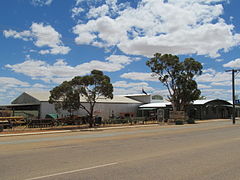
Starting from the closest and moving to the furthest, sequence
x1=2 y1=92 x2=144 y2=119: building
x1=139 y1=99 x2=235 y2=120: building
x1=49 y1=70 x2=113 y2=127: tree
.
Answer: x1=49 y1=70 x2=113 y2=127: tree
x1=2 y1=92 x2=144 y2=119: building
x1=139 y1=99 x2=235 y2=120: building

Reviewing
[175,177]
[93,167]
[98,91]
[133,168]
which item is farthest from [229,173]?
[98,91]

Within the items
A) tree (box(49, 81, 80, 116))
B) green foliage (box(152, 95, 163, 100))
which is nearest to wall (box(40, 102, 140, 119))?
green foliage (box(152, 95, 163, 100))

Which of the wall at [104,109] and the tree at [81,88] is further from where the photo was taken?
the wall at [104,109]

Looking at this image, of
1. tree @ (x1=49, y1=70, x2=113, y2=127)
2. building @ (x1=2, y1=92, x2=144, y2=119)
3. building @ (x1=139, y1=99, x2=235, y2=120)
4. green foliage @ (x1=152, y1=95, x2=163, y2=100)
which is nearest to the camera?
tree @ (x1=49, y1=70, x2=113, y2=127)

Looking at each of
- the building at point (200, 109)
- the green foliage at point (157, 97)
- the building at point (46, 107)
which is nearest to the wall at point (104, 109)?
the building at point (46, 107)

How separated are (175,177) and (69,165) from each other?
3.33 metres

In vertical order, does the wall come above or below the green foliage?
below

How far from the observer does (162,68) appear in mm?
42625

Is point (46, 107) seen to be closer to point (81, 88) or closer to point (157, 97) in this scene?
point (81, 88)

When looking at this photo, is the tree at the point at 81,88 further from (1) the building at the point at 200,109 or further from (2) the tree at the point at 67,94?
(1) the building at the point at 200,109

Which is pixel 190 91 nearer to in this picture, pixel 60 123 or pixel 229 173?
pixel 60 123

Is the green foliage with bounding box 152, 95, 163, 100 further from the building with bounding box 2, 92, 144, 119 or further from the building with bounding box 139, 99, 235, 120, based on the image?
the building with bounding box 139, 99, 235, 120

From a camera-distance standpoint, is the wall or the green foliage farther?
the green foliage

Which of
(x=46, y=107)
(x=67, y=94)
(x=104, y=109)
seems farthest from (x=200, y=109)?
(x=67, y=94)
